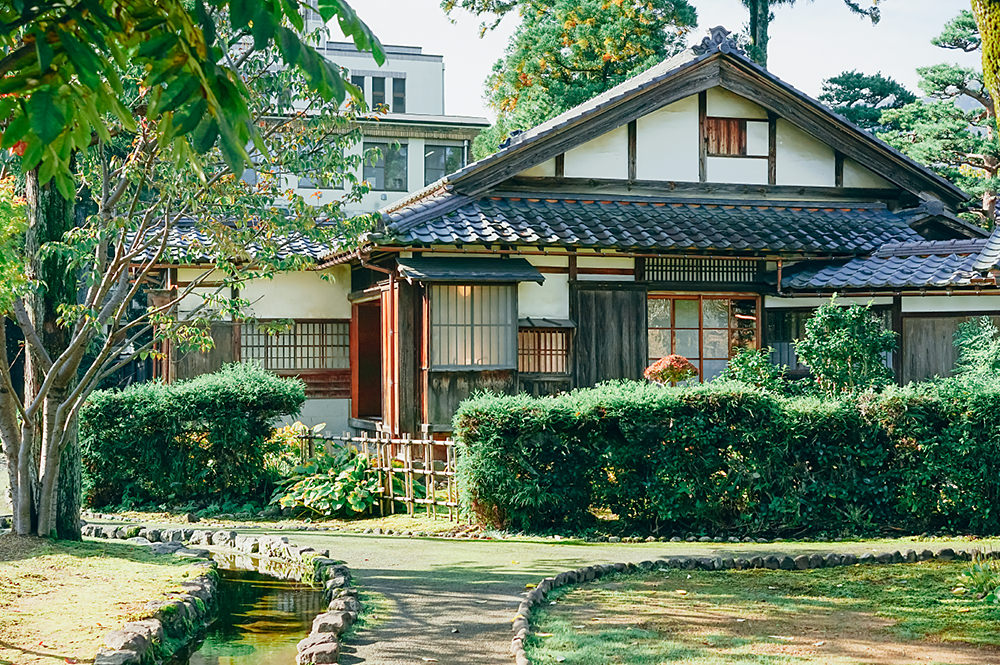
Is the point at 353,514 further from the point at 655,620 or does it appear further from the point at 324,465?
the point at 655,620

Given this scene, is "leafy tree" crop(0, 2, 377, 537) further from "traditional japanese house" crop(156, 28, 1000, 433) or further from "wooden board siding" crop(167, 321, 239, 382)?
"wooden board siding" crop(167, 321, 239, 382)

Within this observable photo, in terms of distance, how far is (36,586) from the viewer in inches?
327

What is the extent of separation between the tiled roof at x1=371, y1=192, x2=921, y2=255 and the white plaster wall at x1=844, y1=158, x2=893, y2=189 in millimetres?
511

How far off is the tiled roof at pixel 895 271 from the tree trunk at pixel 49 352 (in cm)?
1085

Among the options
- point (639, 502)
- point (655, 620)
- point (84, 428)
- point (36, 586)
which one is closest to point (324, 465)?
point (84, 428)

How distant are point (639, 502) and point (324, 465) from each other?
486 cm

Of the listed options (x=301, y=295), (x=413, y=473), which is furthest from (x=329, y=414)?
(x=413, y=473)

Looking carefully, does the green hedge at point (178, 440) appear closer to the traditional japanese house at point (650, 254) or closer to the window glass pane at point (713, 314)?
the traditional japanese house at point (650, 254)

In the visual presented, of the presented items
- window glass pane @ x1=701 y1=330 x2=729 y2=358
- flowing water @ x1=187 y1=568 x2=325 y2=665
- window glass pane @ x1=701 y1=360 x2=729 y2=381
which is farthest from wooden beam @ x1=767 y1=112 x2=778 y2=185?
flowing water @ x1=187 y1=568 x2=325 y2=665

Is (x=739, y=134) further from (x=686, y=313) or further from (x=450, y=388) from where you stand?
(x=450, y=388)

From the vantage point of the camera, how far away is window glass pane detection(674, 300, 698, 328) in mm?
17344

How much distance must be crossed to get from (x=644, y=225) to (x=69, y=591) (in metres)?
10.7

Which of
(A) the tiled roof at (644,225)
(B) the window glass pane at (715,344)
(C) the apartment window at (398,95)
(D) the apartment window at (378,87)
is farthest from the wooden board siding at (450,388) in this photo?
(D) the apartment window at (378,87)

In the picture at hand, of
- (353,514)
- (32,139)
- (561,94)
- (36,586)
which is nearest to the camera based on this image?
(32,139)
